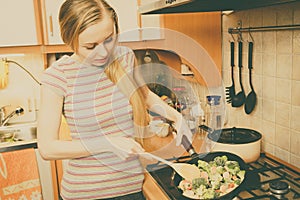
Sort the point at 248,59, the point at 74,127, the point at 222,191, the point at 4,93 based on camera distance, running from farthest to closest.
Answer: the point at 4,93 < the point at 248,59 < the point at 74,127 < the point at 222,191

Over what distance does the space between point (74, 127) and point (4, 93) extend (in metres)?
1.29

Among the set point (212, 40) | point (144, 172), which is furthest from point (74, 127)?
point (212, 40)

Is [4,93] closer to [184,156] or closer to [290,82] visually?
[184,156]

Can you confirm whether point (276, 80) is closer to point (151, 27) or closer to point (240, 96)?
point (240, 96)

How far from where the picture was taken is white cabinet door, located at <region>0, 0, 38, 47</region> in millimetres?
1888

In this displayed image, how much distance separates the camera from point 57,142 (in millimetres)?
1112

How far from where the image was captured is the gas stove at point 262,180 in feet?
3.50

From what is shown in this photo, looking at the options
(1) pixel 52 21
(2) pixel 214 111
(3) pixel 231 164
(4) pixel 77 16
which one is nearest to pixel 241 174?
(3) pixel 231 164

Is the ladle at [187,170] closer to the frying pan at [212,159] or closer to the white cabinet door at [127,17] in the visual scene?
the frying pan at [212,159]

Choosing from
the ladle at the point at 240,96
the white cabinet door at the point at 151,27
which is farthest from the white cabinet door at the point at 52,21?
the ladle at the point at 240,96

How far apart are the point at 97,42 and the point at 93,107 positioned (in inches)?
8.6

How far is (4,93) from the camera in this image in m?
2.25

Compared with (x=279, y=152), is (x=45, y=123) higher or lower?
higher

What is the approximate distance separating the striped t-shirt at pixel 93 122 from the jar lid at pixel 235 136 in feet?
1.18
